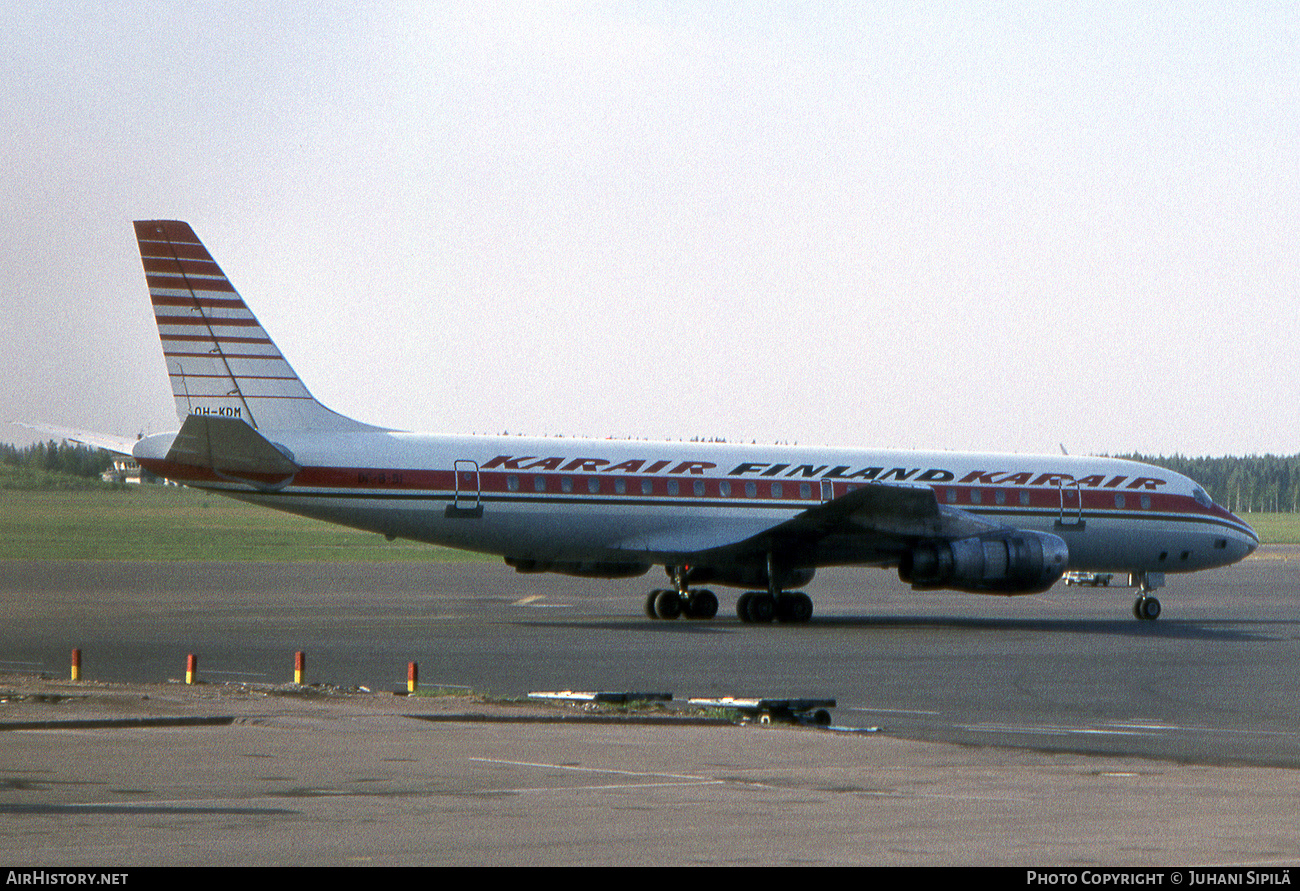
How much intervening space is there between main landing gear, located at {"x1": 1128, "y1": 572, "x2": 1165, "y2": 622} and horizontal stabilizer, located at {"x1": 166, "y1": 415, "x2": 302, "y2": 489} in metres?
17.7

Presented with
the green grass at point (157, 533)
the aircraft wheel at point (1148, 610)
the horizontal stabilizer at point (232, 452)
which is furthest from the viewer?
the green grass at point (157, 533)

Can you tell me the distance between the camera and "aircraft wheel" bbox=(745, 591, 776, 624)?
1282 inches

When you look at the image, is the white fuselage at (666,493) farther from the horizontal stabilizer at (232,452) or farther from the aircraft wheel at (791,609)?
the aircraft wheel at (791,609)

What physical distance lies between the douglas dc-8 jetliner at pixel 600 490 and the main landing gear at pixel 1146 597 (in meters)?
0.08

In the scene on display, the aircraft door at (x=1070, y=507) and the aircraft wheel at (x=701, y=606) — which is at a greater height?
the aircraft door at (x=1070, y=507)

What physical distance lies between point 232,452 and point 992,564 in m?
14.4

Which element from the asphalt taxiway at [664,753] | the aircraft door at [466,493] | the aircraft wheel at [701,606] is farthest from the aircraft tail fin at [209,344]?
the aircraft wheel at [701,606]

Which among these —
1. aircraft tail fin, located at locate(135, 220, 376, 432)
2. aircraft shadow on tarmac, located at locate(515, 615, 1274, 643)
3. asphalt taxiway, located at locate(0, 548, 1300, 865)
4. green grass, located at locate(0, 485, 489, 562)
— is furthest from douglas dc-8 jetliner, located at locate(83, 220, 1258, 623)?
green grass, located at locate(0, 485, 489, 562)

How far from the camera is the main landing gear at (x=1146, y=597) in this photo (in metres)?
34.6

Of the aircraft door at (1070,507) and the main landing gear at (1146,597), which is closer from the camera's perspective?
the main landing gear at (1146,597)

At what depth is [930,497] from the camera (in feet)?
101

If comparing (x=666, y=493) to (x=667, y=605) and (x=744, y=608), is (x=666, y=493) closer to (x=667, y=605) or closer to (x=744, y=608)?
(x=667, y=605)
